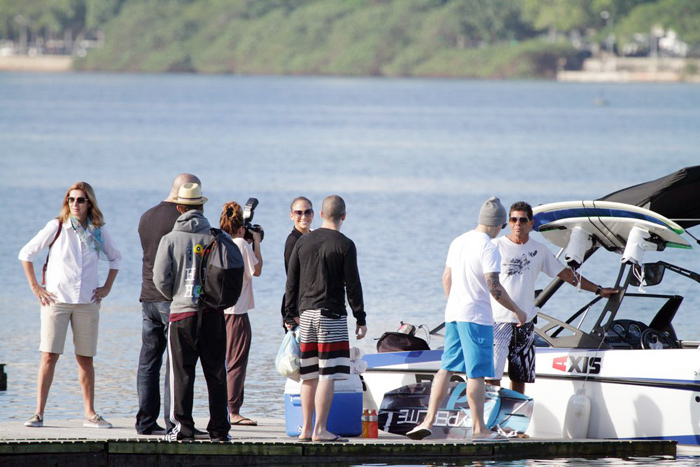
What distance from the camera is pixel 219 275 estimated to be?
850 cm

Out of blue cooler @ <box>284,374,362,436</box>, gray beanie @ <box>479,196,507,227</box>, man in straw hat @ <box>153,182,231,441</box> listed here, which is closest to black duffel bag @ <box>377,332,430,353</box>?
blue cooler @ <box>284,374,362,436</box>

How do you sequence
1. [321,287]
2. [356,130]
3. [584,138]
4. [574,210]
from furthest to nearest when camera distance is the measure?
[356,130]
[584,138]
[574,210]
[321,287]

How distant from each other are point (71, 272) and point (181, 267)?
1.05 metres

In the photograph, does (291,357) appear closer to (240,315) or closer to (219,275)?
(219,275)

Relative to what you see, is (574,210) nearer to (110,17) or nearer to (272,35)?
(272,35)

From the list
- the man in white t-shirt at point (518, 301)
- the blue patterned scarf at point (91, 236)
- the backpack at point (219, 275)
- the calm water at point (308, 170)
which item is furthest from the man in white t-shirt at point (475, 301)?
the calm water at point (308, 170)

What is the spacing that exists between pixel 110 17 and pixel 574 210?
7715 inches

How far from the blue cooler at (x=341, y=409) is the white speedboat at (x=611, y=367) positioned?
0.78 m

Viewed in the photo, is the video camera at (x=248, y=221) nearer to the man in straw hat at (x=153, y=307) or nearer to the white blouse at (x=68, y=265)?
the man in straw hat at (x=153, y=307)

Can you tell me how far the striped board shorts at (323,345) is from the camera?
28.2 ft

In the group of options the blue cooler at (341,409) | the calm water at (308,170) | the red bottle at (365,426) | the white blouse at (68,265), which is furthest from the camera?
the calm water at (308,170)

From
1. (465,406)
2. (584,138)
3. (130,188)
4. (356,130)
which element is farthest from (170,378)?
(356,130)

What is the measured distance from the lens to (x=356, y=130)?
7581 centimetres

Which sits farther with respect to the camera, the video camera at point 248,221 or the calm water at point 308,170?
the calm water at point 308,170
